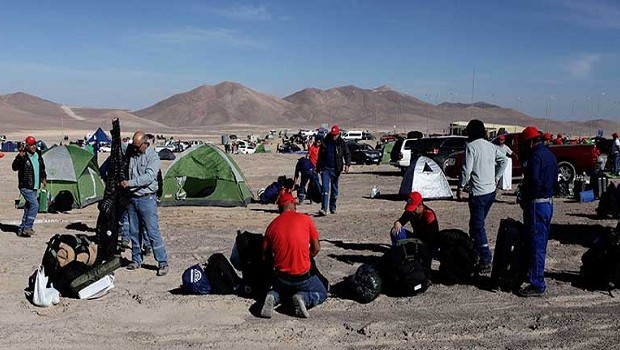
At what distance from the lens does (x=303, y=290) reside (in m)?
7.30

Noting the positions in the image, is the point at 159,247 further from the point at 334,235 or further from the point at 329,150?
the point at 329,150

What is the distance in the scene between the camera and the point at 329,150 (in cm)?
1368

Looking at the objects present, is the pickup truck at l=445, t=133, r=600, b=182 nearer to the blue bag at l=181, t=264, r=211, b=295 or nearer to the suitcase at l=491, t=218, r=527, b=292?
the suitcase at l=491, t=218, r=527, b=292

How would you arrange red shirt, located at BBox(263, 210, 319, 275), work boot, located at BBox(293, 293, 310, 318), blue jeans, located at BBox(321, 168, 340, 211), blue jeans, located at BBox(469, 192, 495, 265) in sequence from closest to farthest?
1. work boot, located at BBox(293, 293, 310, 318)
2. red shirt, located at BBox(263, 210, 319, 275)
3. blue jeans, located at BBox(469, 192, 495, 265)
4. blue jeans, located at BBox(321, 168, 340, 211)

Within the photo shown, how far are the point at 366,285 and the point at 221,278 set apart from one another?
1635mm

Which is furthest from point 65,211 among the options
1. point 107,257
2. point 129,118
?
point 129,118

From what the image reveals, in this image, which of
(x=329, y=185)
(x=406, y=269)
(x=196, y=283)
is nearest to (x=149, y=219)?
(x=196, y=283)

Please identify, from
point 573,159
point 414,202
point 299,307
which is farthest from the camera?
point 573,159

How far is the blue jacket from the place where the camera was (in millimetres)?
7559

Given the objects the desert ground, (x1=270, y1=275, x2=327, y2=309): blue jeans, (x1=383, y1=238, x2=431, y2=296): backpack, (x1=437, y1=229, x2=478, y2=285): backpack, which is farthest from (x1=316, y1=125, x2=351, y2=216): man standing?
(x1=270, y1=275, x2=327, y2=309): blue jeans

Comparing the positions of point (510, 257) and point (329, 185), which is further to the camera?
point (329, 185)

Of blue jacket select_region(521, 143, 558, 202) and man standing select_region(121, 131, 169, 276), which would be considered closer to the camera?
blue jacket select_region(521, 143, 558, 202)

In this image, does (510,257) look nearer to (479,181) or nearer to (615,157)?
(479,181)

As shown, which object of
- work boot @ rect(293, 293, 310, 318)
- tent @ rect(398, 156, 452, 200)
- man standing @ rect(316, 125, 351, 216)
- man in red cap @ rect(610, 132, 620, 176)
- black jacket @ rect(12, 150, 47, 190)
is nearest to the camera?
work boot @ rect(293, 293, 310, 318)
